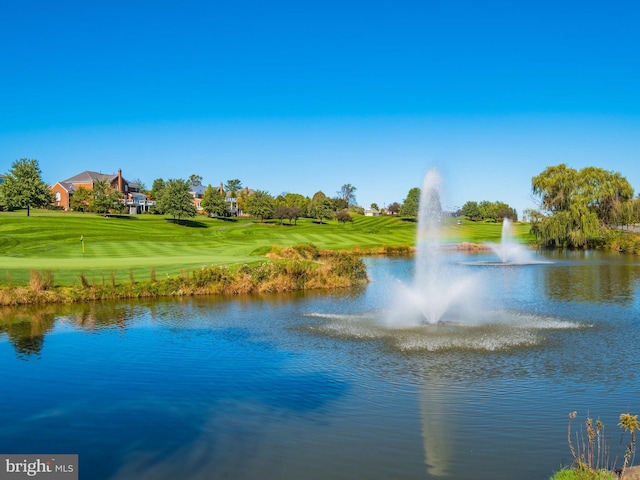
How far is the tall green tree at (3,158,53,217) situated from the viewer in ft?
282

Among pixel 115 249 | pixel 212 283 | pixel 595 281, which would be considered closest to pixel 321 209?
pixel 115 249

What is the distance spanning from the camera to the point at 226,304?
3162 centimetres

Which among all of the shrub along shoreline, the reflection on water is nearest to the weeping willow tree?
the reflection on water

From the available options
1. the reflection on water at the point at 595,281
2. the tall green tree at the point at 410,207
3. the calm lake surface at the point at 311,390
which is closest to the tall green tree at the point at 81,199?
the tall green tree at the point at 410,207

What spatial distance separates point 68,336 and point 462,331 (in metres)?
16.3

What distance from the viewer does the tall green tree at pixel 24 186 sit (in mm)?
86062

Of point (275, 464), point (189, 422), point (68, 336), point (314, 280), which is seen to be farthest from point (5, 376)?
point (314, 280)

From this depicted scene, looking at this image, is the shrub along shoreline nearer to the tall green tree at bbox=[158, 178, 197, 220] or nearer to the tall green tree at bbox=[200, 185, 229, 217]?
the tall green tree at bbox=[158, 178, 197, 220]

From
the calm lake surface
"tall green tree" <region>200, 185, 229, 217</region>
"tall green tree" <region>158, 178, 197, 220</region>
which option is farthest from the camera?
"tall green tree" <region>200, 185, 229, 217</region>

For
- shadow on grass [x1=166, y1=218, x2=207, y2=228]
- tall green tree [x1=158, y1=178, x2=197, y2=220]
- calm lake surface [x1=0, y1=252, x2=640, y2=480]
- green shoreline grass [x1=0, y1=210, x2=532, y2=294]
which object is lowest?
calm lake surface [x1=0, y1=252, x2=640, y2=480]

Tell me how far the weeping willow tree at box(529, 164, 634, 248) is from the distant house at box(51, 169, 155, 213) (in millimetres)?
91823

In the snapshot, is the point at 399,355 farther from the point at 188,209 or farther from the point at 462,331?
the point at 188,209

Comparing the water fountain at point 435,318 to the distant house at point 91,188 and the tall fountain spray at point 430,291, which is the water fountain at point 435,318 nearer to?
the tall fountain spray at point 430,291

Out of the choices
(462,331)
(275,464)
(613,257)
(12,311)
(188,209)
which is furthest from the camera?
(188,209)
